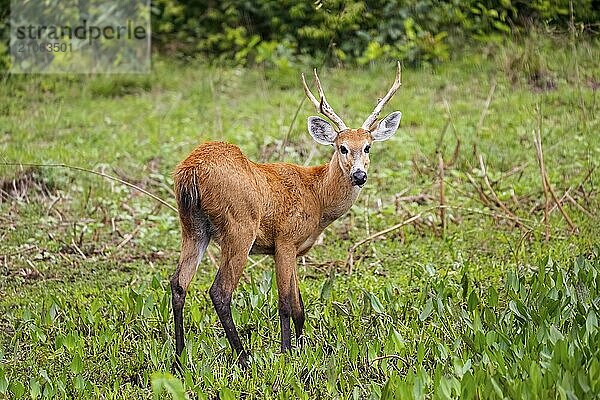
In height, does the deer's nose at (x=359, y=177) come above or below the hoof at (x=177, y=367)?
above

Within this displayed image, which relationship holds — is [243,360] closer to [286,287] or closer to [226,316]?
[226,316]

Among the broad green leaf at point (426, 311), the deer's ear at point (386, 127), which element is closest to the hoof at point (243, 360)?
the broad green leaf at point (426, 311)

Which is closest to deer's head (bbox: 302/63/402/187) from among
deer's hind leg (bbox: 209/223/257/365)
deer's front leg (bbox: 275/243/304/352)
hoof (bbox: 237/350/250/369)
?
deer's front leg (bbox: 275/243/304/352)

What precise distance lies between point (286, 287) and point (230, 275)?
1.27 feet

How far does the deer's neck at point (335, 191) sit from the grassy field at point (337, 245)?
16.0 inches

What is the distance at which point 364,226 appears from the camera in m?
8.21

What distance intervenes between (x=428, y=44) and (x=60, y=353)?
7.77m

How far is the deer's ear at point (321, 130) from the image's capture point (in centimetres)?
596

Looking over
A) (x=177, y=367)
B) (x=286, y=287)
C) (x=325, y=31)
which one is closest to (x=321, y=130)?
(x=286, y=287)

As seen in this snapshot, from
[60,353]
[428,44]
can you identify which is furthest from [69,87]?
[60,353]

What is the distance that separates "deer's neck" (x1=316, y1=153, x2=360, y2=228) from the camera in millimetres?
5914

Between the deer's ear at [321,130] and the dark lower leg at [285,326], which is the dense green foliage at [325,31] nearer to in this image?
the deer's ear at [321,130]

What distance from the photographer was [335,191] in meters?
5.94

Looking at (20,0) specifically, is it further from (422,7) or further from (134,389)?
(134,389)
